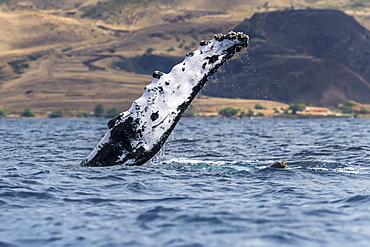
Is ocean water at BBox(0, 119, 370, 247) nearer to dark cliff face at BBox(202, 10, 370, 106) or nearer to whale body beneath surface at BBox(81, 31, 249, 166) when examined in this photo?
whale body beneath surface at BBox(81, 31, 249, 166)

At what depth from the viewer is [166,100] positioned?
1262cm

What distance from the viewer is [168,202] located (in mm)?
10133

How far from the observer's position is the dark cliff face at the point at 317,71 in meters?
172

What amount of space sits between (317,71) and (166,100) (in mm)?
175080

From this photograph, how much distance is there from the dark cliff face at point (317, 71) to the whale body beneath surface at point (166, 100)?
494 feet

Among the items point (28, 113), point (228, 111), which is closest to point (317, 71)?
point (228, 111)

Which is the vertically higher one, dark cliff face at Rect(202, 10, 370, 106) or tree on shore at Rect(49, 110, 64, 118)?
dark cliff face at Rect(202, 10, 370, 106)

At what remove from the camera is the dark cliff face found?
17238cm

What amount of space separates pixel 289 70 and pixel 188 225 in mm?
181656

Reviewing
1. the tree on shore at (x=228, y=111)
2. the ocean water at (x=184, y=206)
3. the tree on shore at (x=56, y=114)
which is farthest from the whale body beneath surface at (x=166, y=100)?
the tree on shore at (x=56, y=114)

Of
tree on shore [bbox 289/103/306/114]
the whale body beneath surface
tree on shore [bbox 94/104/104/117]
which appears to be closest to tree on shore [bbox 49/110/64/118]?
tree on shore [bbox 94/104/104/117]

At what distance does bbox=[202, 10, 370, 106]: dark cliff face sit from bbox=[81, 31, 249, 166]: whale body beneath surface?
150679mm

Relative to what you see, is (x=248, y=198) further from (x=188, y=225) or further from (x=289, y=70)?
(x=289, y=70)

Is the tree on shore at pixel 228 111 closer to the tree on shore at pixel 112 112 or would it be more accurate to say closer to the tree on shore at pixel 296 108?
the tree on shore at pixel 296 108
